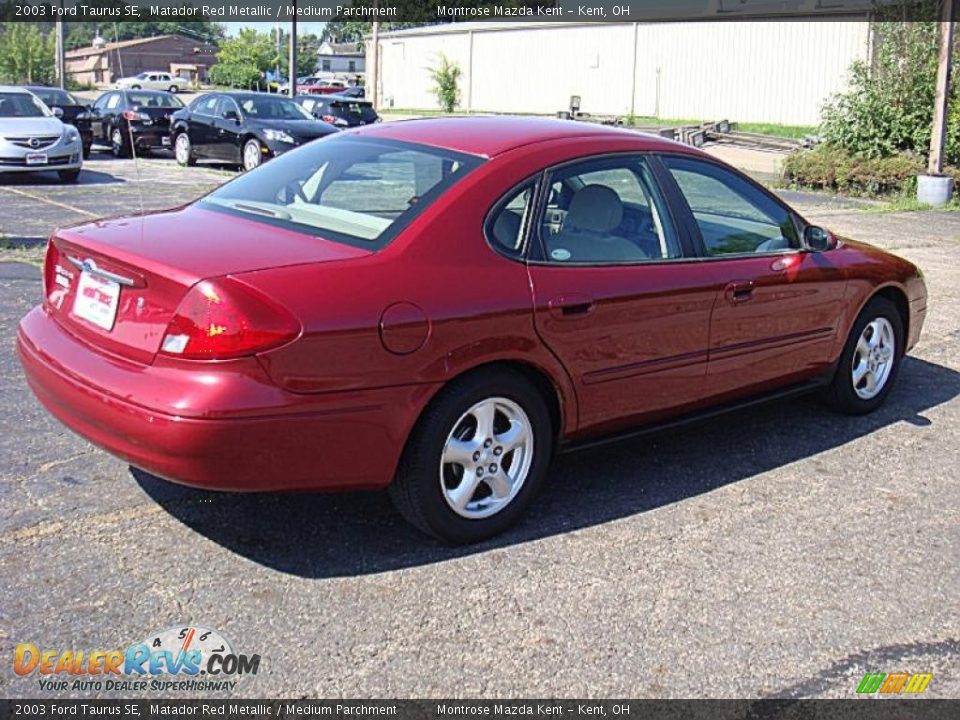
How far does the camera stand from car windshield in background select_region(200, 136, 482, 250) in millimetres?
4105

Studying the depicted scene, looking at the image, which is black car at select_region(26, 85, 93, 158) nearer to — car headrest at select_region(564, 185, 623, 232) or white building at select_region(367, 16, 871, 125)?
car headrest at select_region(564, 185, 623, 232)

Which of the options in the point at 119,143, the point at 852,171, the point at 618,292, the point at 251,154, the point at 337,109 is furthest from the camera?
the point at 337,109

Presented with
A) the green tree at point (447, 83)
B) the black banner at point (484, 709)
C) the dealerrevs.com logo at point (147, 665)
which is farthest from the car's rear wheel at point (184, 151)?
the green tree at point (447, 83)

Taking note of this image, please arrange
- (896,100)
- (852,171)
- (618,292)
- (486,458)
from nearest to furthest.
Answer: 1. (486,458)
2. (618,292)
3. (852,171)
4. (896,100)

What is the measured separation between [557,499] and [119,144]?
20141 mm

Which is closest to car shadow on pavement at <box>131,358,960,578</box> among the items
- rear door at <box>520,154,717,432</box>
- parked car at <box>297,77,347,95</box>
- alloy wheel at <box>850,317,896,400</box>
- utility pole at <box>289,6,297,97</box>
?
alloy wheel at <box>850,317,896,400</box>

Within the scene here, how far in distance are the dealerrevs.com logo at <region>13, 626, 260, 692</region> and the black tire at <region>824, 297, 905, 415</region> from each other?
3684mm

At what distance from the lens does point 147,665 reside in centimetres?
324

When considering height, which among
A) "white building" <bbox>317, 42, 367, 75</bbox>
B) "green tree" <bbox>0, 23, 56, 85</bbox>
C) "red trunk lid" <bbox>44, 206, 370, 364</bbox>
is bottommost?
"red trunk lid" <bbox>44, 206, 370, 364</bbox>

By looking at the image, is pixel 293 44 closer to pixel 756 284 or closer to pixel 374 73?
pixel 374 73

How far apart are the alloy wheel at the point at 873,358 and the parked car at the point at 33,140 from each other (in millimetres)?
13853

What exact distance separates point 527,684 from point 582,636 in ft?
1.14

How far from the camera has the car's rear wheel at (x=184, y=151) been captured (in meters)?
20.2

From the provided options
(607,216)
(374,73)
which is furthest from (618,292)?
(374,73)
